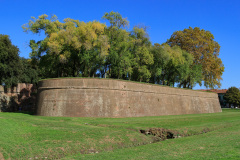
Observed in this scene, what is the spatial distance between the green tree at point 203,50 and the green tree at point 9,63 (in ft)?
107

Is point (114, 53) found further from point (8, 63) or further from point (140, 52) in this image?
point (8, 63)

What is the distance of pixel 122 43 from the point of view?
35.2m

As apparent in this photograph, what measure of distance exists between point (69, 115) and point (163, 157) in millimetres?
17981

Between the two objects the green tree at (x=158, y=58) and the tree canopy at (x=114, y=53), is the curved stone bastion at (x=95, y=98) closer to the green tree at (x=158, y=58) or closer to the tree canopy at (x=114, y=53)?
the tree canopy at (x=114, y=53)

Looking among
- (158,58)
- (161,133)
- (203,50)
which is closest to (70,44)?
(158,58)

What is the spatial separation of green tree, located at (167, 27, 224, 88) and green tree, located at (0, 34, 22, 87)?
32.7 meters

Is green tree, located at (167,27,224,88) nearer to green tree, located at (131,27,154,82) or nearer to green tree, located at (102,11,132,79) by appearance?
green tree, located at (131,27,154,82)

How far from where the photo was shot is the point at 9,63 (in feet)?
124

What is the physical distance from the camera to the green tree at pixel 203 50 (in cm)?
4900

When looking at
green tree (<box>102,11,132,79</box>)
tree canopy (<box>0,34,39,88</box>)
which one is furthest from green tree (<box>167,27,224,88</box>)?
tree canopy (<box>0,34,39,88</box>)

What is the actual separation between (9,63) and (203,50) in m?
38.5

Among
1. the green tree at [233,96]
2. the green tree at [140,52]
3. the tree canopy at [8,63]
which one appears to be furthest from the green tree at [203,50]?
the green tree at [233,96]

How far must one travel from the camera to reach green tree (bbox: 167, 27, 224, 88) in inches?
1929

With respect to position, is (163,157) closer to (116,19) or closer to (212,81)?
(116,19)
